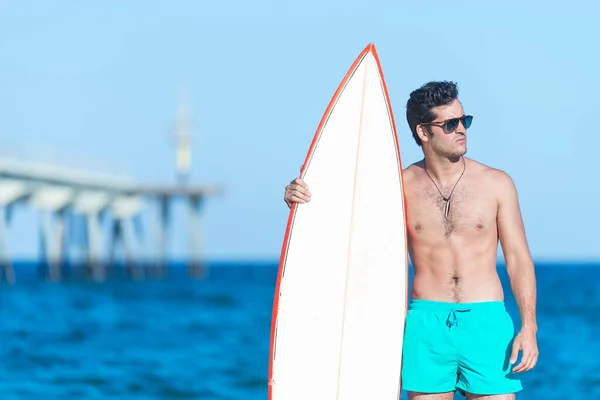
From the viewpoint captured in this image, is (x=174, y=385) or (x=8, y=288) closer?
(x=174, y=385)

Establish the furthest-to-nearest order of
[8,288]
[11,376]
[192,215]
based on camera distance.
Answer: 1. [192,215]
2. [8,288]
3. [11,376]

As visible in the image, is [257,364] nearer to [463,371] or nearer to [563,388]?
[563,388]

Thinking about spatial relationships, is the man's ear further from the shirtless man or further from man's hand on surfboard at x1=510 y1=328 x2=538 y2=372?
man's hand on surfboard at x1=510 y1=328 x2=538 y2=372

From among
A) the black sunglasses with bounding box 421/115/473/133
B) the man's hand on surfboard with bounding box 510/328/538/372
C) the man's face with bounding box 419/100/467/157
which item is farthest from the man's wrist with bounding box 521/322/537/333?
the black sunglasses with bounding box 421/115/473/133

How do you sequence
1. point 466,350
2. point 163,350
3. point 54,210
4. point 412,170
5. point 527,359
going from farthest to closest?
1. point 54,210
2. point 163,350
3. point 412,170
4. point 466,350
5. point 527,359

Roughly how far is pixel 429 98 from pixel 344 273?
1.01m

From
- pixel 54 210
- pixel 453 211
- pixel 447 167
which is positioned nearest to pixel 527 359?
pixel 453 211

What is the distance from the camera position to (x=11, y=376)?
13.9m

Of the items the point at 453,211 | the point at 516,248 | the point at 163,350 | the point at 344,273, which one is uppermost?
the point at 453,211

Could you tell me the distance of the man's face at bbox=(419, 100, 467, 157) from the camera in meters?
4.50

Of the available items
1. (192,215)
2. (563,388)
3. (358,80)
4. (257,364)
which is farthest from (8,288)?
(358,80)

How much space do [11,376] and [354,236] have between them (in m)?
9.95

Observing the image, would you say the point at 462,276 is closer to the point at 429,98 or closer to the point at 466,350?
the point at 466,350

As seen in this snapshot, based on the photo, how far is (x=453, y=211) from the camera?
15.0 ft
